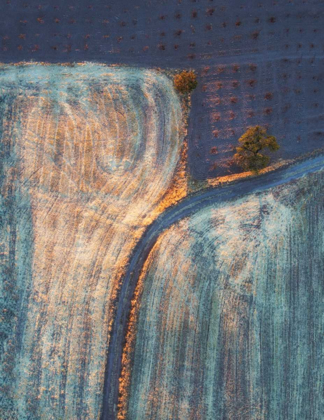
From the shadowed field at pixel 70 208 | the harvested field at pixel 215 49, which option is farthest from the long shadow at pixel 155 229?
the harvested field at pixel 215 49

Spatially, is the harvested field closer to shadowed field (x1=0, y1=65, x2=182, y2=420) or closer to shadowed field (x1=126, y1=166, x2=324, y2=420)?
shadowed field (x1=0, y1=65, x2=182, y2=420)

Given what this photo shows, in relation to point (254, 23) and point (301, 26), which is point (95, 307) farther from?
point (301, 26)

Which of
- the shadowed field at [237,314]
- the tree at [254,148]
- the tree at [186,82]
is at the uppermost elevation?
the tree at [186,82]

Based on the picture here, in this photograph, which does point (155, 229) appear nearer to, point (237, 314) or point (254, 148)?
point (237, 314)

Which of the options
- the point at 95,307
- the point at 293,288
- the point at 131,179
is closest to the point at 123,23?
the point at 131,179

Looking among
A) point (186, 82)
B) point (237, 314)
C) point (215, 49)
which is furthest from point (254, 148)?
point (237, 314)

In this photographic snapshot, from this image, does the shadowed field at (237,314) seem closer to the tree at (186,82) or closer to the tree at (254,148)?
the tree at (254,148)
